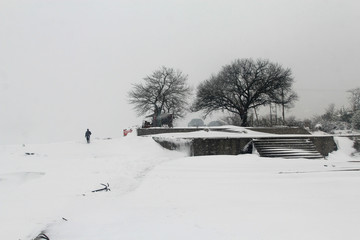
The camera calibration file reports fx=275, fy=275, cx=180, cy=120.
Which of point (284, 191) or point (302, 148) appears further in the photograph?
point (302, 148)

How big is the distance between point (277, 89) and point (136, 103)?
19421 millimetres

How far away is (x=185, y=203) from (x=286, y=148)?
9.75 meters

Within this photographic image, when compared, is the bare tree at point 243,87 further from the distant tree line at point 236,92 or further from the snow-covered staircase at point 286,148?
the snow-covered staircase at point 286,148

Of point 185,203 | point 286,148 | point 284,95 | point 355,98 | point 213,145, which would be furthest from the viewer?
point 355,98

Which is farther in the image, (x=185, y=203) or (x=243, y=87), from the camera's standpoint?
(x=243, y=87)

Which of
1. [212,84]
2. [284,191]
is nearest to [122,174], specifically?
[284,191]

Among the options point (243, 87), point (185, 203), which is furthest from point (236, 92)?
point (185, 203)

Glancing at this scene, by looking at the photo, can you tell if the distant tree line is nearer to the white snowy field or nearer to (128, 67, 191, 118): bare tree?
(128, 67, 191, 118): bare tree

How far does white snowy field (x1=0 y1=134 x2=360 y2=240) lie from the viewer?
13.0ft

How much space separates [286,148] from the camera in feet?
44.6

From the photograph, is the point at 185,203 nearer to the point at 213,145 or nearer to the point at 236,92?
the point at 213,145

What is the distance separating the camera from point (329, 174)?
799 centimetres

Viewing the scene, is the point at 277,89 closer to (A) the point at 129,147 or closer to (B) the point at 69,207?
(A) the point at 129,147

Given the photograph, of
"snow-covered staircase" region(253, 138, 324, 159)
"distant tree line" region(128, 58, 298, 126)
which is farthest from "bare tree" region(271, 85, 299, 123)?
"snow-covered staircase" region(253, 138, 324, 159)
